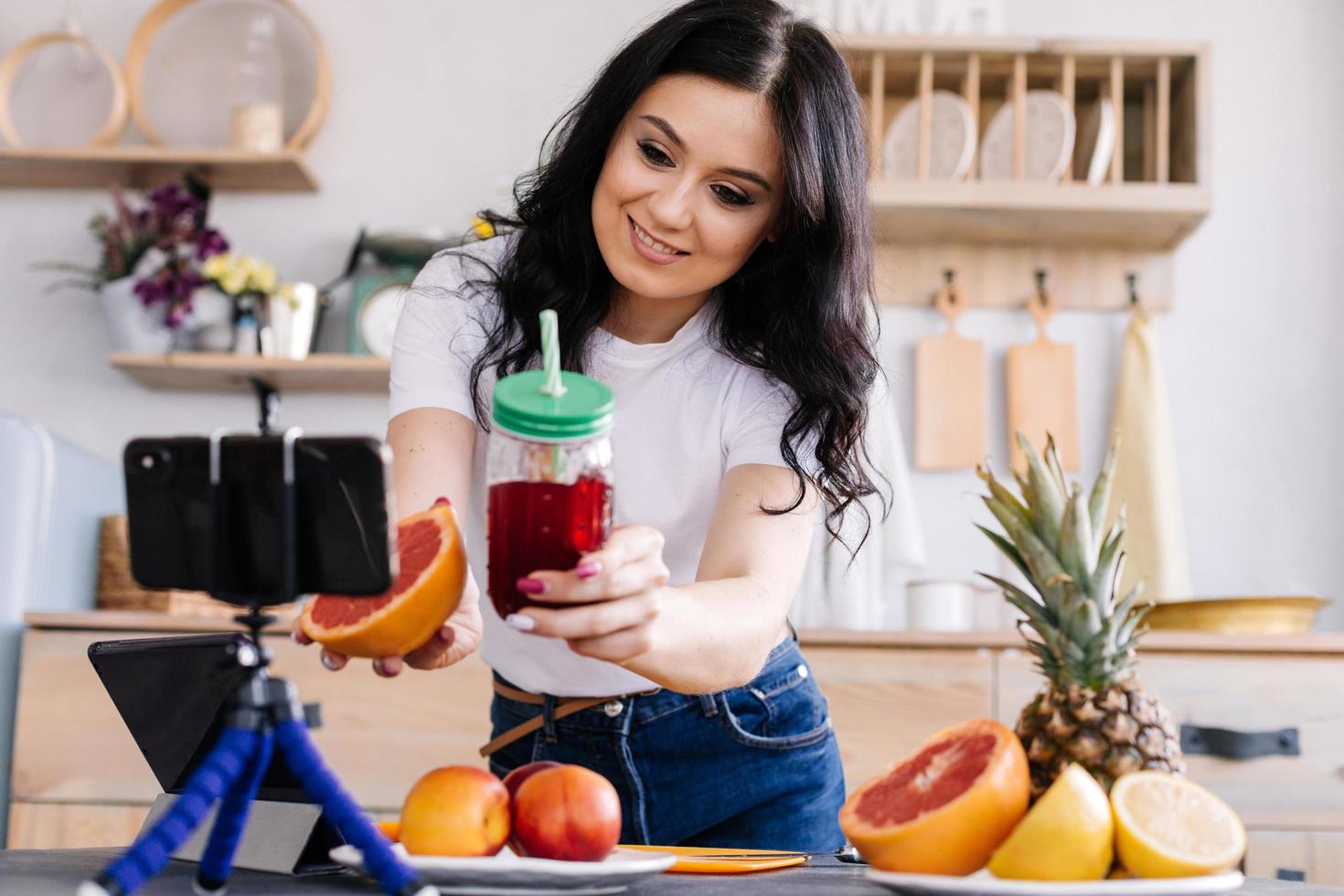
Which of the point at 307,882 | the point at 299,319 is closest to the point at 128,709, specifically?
the point at 307,882

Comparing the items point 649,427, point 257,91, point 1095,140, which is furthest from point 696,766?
point 257,91

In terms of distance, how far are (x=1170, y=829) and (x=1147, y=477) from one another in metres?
2.20

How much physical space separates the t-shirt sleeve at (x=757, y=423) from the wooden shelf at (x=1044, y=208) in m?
1.37

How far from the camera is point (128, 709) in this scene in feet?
3.21

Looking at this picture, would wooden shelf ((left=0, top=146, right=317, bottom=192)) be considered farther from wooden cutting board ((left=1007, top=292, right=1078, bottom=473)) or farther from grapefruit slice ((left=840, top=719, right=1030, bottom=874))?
grapefruit slice ((left=840, top=719, right=1030, bottom=874))

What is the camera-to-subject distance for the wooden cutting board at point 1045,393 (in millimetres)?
3002

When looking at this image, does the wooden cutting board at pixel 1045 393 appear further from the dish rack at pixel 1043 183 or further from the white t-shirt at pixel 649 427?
the white t-shirt at pixel 649 427

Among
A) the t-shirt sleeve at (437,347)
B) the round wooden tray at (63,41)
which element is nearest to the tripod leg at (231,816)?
the t-shirt sleeve at (437,347)

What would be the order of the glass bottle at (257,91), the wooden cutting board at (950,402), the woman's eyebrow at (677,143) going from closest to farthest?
the woman's eyebrow at (677,143)
the glass bottle at (257,91)
the wooden cutting board at (950,402)

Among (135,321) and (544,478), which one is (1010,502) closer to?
(544,478)

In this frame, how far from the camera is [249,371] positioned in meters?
2.88

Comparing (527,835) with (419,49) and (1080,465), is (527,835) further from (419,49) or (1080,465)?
(419,49)

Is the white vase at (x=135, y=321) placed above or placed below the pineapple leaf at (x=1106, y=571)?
above

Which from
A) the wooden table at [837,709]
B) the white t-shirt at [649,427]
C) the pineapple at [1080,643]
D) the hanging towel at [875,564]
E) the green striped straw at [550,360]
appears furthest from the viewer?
the hanging towel at [875,564]
